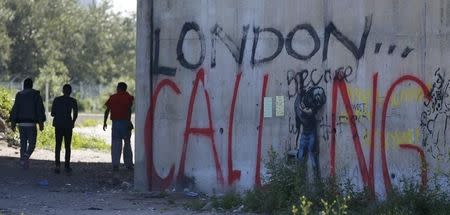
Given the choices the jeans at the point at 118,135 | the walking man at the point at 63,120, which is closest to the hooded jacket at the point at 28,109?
the walking man at the point at 63,120

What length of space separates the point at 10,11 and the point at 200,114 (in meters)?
36.9

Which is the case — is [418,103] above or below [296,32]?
below

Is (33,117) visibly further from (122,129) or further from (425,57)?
(425,57)

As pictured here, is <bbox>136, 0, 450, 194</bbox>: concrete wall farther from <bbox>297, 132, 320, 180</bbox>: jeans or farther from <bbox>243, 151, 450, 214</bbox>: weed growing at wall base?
<bbox>243, 151, 450, 214</bbox>: weed growing at wall base

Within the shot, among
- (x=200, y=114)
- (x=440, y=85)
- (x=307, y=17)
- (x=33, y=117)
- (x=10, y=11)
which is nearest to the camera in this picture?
(x=440, y=85)

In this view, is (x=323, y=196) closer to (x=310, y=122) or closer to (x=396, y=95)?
(x=310, y=122)

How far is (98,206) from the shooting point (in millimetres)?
11297

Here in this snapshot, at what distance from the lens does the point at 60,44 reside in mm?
51875

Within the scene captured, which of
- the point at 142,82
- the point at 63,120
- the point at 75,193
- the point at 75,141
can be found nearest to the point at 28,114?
the point at 63,120

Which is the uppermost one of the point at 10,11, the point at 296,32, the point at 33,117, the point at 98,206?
the point at 10,11

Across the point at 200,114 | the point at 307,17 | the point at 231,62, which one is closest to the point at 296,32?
the point at 307,17

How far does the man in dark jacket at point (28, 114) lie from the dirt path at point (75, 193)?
59 centimetres

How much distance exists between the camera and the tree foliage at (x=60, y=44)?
4756 centimetres

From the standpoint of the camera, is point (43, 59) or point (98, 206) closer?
point (98, 206)
